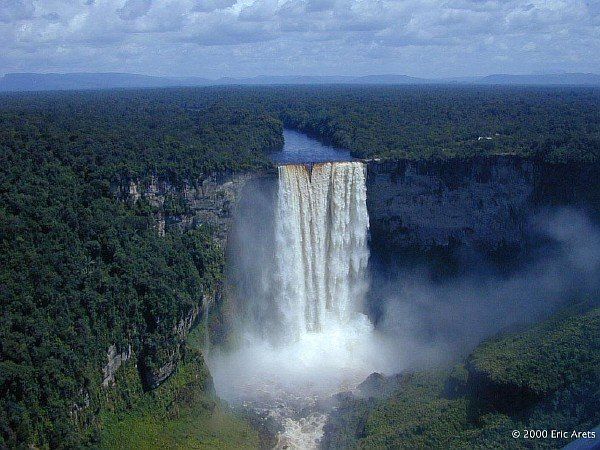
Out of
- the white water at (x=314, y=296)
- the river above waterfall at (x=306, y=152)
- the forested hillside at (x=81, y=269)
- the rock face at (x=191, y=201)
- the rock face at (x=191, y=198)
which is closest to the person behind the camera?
the forested hillside at (x=81, y=269)


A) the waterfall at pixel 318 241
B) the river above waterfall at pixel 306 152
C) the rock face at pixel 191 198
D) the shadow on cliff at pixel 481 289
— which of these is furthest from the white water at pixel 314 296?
the river above waterfall at pixel 306 152

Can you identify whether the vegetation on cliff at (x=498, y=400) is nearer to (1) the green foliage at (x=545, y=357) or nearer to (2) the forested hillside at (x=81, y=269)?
(1) the green foliage at (x=545, y=357)

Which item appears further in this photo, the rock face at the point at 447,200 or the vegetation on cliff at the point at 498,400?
the rock face at the point at 447,200

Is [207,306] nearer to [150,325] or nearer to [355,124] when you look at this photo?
[150,325]

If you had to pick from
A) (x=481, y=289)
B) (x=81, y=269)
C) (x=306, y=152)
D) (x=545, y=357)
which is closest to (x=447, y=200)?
(x=481, y=289)

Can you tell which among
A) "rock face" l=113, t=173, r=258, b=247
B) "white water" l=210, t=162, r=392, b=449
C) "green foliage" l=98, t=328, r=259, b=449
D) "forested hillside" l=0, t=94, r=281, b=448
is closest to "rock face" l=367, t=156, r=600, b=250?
"white water" l=210, t=162, r=392, b=449

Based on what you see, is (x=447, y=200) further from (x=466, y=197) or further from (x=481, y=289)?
(x=481, y=289)
